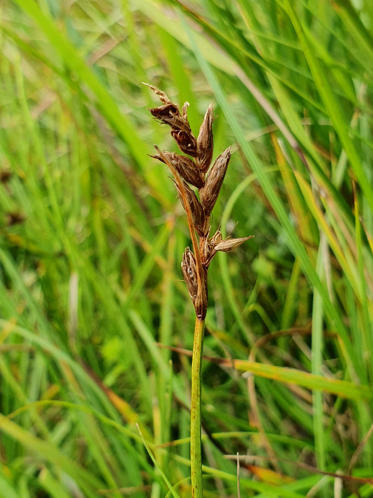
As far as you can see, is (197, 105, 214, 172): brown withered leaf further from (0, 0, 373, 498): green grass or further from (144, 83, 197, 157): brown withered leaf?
(0, 0, 373, 498): green grass

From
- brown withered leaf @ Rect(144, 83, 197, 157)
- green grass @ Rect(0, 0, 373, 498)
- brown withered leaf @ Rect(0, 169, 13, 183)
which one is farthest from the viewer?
brown withered leaf @ Rect(0, 169, 13, 183)

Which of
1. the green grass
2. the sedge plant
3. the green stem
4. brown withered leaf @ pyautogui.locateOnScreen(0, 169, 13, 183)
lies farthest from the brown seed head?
brown withered leaf @ pyautogui.locateOnScreen(0, 169, 13, 183)

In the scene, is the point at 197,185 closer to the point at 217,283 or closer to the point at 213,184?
the point at 213,184

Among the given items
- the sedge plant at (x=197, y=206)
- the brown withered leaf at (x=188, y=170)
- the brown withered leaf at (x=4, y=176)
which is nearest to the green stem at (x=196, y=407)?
the sedge plant at (x=197, y=206)

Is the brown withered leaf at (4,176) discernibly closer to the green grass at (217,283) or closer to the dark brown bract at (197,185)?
the green grass at (217,283)

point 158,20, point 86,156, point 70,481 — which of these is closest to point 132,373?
point 70,481

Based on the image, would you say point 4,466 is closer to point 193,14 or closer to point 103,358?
point 103,358

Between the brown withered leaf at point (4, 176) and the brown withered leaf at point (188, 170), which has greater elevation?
the brown withered leaf at point (4, 176)
